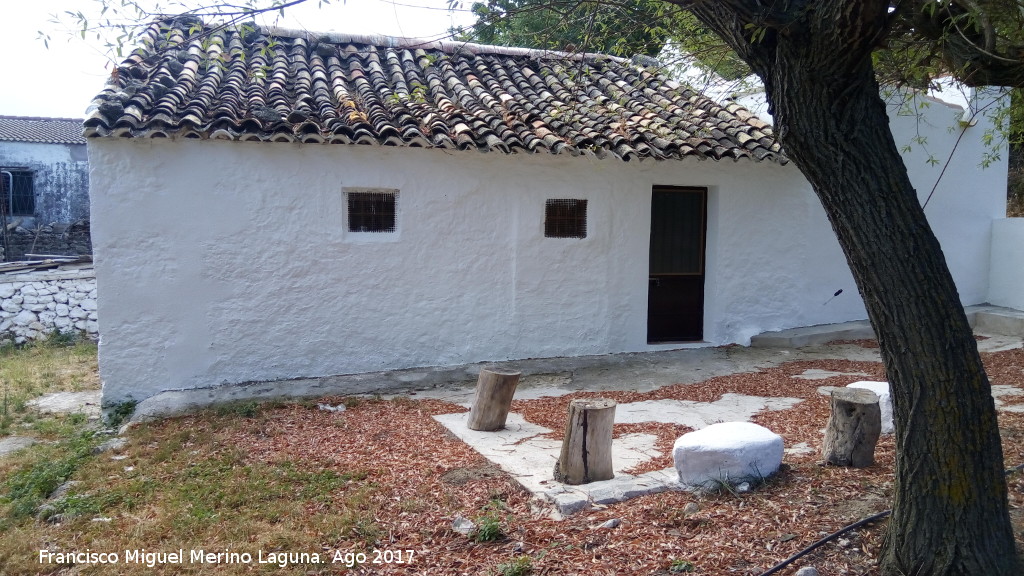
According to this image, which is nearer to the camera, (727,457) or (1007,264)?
(727,457)

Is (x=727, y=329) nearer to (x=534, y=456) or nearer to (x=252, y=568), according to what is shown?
(x=534, y=456)

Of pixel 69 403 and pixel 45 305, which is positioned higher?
pixel 45 305

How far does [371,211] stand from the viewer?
823 cm

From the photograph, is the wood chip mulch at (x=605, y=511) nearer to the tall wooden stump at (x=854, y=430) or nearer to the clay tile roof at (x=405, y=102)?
the tall wooden stump at (x=854, y=430)

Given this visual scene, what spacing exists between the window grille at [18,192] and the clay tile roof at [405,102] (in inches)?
719

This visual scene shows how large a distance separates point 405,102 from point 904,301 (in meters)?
6.70

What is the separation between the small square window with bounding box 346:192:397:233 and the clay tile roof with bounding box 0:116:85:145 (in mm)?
18202

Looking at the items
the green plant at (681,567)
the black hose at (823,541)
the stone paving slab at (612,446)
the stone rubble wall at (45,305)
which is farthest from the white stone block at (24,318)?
the black hose at (823,541)

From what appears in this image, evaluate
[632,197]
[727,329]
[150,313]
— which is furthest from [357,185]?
[727,329]

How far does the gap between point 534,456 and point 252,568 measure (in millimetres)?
2280

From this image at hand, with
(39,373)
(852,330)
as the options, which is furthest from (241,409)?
(852,330)

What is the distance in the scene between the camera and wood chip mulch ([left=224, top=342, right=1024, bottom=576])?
3.47 meters

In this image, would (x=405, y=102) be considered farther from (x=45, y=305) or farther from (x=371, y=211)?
(x=45, y=305)

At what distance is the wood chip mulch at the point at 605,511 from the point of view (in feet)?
11.4
